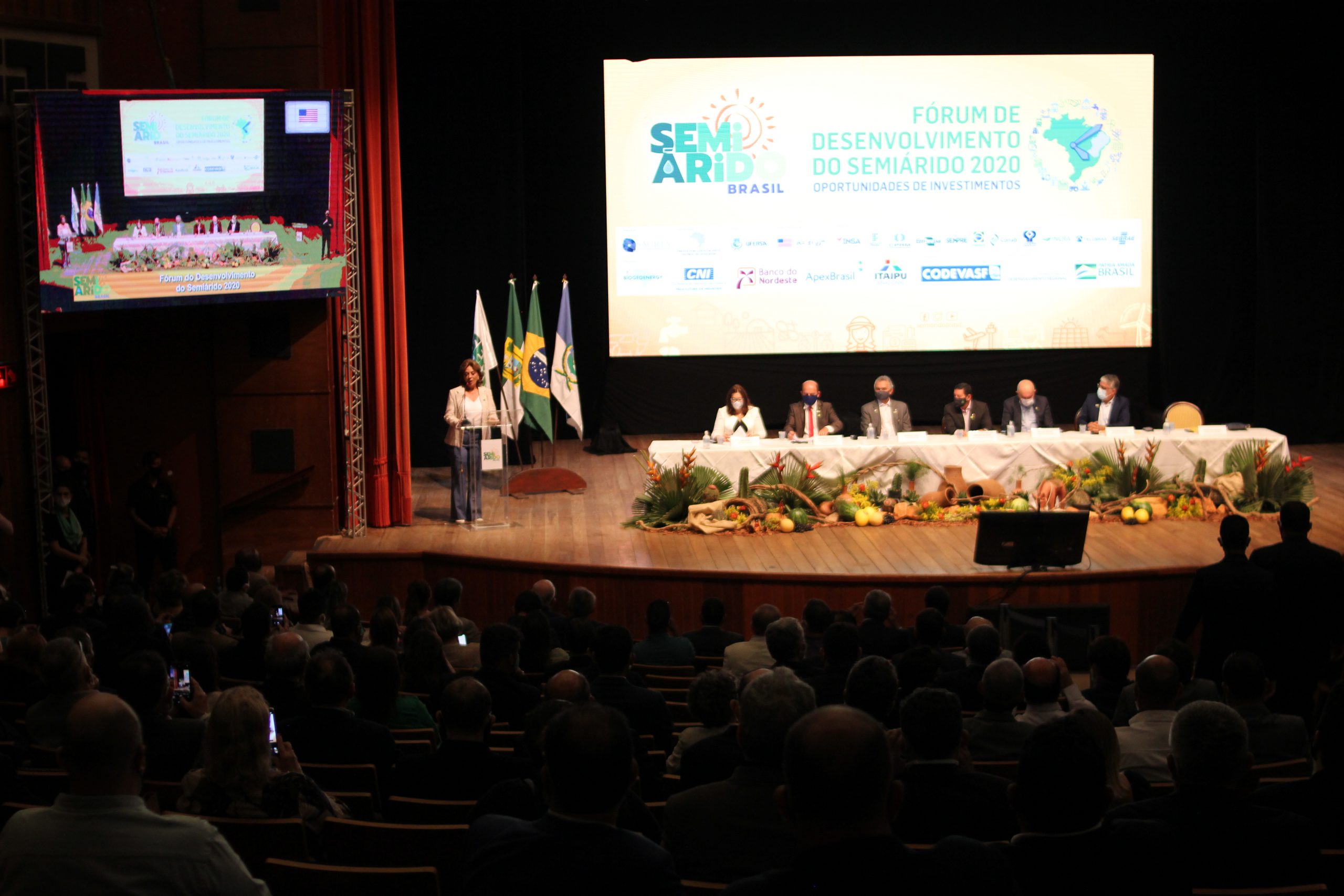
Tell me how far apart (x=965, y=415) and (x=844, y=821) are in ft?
31.1

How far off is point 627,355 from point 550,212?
167 cm

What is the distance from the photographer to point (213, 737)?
10.3 feet

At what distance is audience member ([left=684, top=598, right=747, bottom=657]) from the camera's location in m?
6.53

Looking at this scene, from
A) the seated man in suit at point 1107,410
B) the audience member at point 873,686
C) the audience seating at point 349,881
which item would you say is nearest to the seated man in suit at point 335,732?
the audience seating at point 349,881

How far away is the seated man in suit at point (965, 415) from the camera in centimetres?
1088

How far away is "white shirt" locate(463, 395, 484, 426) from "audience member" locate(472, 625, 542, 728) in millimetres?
5641

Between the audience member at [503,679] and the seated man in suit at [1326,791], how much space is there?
2.39 meters

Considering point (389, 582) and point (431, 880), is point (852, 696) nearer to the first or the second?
point (431, 880)

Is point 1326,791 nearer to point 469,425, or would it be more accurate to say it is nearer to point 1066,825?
point 1066,825

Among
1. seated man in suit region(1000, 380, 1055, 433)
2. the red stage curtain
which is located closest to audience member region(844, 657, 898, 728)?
seated man in suit region(1000, 380, 1055, 433)

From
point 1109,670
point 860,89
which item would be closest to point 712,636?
point 1109,670

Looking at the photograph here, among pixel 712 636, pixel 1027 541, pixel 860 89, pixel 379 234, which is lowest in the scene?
pixel 712 636

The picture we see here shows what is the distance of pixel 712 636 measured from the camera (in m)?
6.56

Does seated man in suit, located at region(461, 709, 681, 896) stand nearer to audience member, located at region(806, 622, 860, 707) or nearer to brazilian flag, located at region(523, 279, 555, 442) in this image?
audience member, located at region(806, 622, 860, 707)
